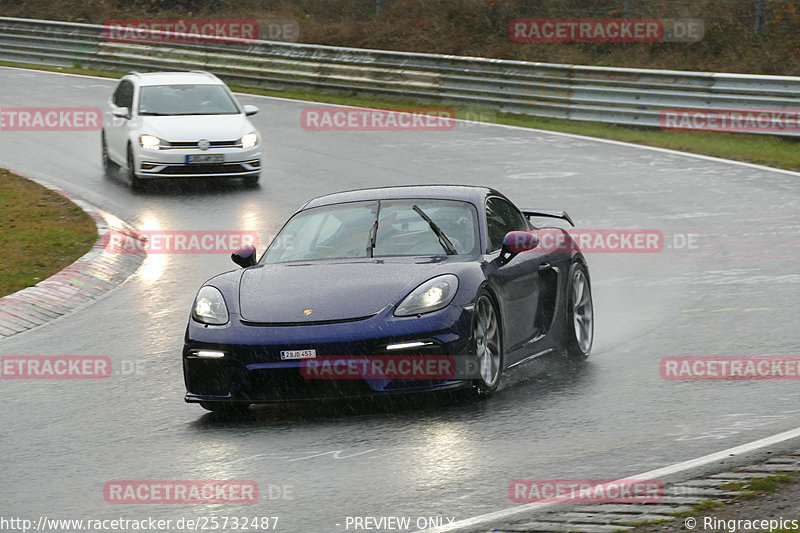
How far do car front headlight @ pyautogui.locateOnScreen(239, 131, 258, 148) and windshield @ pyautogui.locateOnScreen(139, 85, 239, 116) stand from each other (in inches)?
38.2

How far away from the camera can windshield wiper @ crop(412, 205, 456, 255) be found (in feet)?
30.3

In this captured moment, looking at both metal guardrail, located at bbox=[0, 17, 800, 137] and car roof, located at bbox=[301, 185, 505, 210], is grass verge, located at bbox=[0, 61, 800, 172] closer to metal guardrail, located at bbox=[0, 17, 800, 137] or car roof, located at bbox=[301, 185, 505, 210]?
metal guardrail, located at bbox=[0, 17, 800, 137]

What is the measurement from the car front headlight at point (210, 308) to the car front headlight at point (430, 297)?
114 centimetres

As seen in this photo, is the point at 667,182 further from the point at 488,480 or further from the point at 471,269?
the point at 488,480

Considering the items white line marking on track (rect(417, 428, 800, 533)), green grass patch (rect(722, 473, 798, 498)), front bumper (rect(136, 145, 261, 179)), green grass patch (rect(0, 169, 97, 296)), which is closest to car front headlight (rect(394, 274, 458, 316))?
white line marking on track (rect(417, 428, 800, 533))

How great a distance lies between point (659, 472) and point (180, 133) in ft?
46.6

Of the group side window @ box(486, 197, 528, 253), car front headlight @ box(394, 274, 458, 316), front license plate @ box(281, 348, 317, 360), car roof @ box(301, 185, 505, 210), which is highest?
car roof @ box(301, 185, 505, 210)

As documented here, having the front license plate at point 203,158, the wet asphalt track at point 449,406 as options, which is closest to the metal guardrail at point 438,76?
the wet asphalt track at point 449,406

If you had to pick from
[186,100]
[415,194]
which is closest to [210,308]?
[415,194]

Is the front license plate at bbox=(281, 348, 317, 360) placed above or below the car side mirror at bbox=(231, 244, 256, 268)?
below

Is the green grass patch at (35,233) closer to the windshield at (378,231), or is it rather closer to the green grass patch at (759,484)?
the windshield at (378,231)

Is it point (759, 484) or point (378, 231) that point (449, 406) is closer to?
point (378, 231)

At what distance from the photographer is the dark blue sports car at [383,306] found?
8.06 m

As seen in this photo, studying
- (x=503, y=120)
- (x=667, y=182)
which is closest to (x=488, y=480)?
(x=667, y=182)
